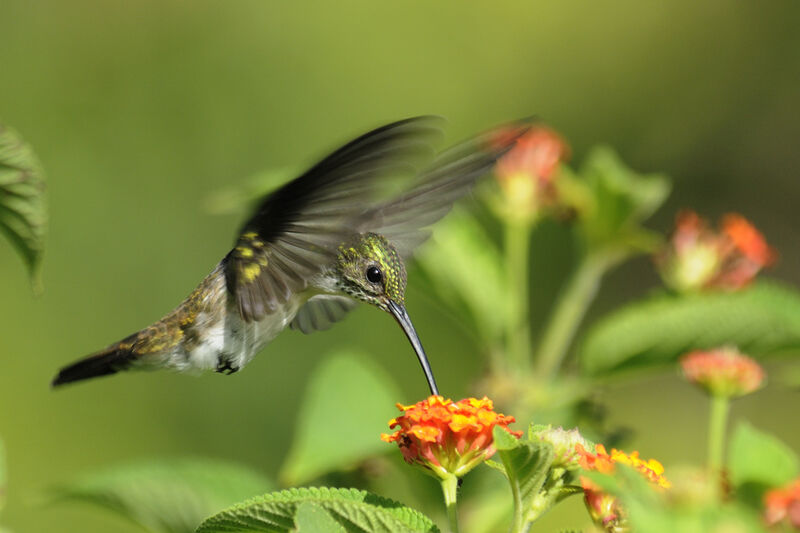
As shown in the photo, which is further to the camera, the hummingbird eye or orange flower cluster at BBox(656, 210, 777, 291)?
orange flower cluster at BBox(656, 210, 777, 291)

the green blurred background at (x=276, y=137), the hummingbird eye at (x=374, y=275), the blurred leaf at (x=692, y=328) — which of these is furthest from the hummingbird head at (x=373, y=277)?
the green blurred background at (x=276, y=137)

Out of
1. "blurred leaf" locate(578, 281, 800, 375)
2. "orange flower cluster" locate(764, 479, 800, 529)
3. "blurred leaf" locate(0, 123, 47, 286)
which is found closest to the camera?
"orange flower cluster" locate(764, 479, 800, 529)

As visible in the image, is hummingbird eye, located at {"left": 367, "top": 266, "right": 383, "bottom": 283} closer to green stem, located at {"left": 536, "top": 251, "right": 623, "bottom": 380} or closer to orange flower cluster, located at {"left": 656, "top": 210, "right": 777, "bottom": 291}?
green stem, located at {"left": 536, "top": 251, "right": 623, "bottom": 380}

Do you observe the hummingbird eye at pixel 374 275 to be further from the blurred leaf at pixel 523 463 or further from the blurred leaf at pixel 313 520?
the blurred leaf at pixel 313 520

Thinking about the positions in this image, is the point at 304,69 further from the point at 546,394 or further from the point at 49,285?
the point at 546,394

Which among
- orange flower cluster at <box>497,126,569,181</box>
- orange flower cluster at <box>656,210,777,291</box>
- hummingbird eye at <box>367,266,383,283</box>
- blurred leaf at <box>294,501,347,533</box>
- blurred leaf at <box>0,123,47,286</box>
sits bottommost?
orange flower cluster at <box>656,210,777,291</box>

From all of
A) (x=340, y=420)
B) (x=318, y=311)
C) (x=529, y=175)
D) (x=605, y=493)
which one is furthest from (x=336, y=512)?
(x=529, y=175)

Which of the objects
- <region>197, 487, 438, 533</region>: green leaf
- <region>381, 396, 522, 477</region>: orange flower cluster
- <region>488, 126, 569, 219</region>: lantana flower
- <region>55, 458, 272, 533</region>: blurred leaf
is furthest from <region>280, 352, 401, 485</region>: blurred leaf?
<region>197, 487, 438, 533</region>: green leaf
